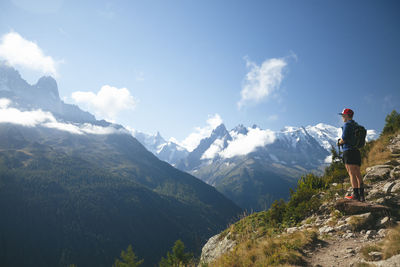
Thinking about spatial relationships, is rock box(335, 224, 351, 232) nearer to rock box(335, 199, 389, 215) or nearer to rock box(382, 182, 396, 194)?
rock box(335, 199, 389, 215)

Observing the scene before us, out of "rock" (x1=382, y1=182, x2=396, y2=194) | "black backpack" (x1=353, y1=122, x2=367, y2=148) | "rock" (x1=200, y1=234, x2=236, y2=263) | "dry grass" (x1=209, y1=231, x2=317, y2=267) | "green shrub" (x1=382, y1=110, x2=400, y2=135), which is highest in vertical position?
"green shrub" (x1=382, y1=110, x2=400, y2=135)

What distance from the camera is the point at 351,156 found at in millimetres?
→ 9609

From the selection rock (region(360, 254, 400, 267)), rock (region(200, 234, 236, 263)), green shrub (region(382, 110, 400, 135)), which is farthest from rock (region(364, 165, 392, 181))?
green shrub (region(382, 110, 400, 135))

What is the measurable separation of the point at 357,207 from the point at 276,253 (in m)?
3.79

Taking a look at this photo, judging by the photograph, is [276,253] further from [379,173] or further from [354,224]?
[379,173]

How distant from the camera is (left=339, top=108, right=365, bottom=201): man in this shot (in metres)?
9.30

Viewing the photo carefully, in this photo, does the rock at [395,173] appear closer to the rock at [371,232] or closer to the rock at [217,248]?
the rock at [371,232]

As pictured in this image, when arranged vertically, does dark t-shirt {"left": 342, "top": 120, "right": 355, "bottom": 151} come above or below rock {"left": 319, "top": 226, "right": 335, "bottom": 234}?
above

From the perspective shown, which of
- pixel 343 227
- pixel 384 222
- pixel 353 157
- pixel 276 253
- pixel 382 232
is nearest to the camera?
pixel 382 232

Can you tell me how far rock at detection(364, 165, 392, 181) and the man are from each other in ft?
9.78

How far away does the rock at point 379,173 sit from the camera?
1138cm

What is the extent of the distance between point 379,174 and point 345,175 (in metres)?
2.87

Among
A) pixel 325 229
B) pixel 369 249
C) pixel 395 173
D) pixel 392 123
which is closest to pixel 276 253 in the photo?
pixel 369 249

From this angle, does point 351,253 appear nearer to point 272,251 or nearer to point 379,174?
point 272,251
